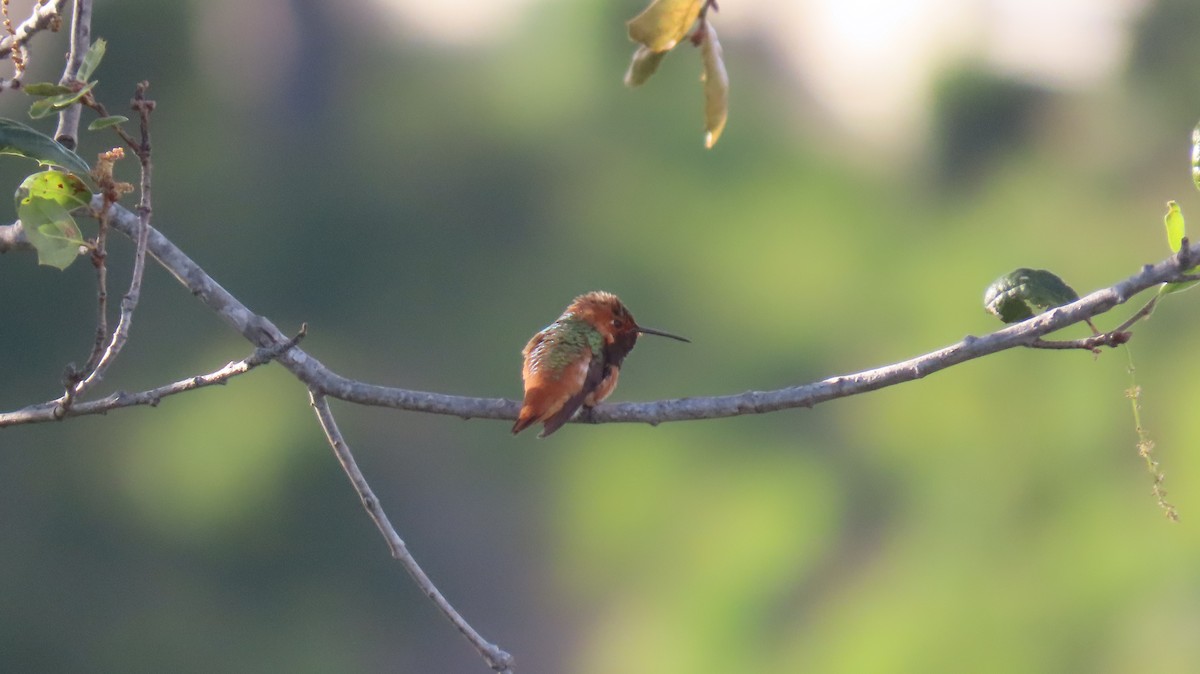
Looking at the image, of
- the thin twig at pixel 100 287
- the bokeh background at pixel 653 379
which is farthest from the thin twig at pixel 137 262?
the bokeh background at pixel 653 379

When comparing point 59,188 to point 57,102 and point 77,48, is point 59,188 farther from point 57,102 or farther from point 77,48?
point 77,48

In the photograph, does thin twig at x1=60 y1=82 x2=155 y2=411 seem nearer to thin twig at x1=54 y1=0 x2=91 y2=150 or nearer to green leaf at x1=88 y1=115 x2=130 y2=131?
green leaf at x1=88 y1=115 x2=130 y2=131

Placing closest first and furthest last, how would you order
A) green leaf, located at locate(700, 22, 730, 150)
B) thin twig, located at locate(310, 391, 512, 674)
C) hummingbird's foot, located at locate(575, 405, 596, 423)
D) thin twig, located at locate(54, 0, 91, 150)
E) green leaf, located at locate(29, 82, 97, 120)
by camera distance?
1. green leaf, located at locate(700, 22, 730, 150)
2. green leaf, located at locate(29, 82, 97, 120)
3. thin twig, located at locate(310, 391, 512, 674)
4. thin twig, located at locate(54, 0, 91, 150)
5. hummingbird's foot, located at locate(575, 405, 596, 423)

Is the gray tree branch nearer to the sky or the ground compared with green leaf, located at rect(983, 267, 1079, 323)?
nearer to the ground

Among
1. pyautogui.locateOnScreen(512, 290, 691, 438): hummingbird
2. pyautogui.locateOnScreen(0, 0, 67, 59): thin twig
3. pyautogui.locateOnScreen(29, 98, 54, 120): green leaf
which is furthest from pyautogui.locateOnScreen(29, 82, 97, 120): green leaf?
pyautogui.locateOnScreen(512, 290, 691, 438): hummingbird

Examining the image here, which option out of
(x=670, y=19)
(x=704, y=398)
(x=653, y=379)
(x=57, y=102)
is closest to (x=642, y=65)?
(x=670, y=19)

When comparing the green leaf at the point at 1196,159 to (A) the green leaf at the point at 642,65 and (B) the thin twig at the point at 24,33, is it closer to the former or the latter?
(A) the green leaf at the point at 642,65

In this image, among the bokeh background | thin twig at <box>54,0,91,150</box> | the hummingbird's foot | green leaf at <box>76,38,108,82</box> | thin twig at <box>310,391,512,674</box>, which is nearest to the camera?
green leaf at <box>76,38,108,82</box>

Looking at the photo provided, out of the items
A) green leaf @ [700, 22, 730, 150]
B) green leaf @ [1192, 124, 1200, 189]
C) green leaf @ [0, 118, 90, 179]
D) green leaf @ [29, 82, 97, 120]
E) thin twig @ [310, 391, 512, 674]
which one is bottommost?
thin twig @ [310, 391, 512, 674]
